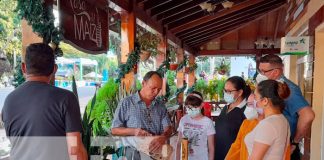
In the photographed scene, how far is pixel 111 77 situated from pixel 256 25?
775 centimetres

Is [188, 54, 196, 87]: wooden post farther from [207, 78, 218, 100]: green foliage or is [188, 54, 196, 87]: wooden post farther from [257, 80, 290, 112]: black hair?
[257, 80, 290, 112]: black hair

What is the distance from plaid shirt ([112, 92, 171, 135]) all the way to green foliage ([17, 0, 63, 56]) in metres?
0.77

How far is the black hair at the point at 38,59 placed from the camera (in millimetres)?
1563

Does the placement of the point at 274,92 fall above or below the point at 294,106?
above

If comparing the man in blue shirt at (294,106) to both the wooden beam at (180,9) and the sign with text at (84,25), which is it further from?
the wooden beam at (180,9)

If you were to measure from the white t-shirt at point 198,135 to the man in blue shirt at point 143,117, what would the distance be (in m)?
0.32

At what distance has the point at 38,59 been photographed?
157cm

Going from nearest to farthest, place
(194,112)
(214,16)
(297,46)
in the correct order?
(194,112) → (297,46) → (214,16)

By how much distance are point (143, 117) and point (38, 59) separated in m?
1.10

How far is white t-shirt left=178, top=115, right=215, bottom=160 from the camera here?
2818 mm

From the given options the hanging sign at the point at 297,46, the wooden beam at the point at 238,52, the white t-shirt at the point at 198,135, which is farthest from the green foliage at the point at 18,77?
the wooden beam at the point at 238,52

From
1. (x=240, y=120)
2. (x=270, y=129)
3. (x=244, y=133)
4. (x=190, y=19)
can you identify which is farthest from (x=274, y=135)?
(x=190, y=19)

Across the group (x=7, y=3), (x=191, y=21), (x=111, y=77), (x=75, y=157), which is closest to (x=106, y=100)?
(x=111, y=77)

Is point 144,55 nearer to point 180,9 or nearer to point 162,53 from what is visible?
point 180,9
